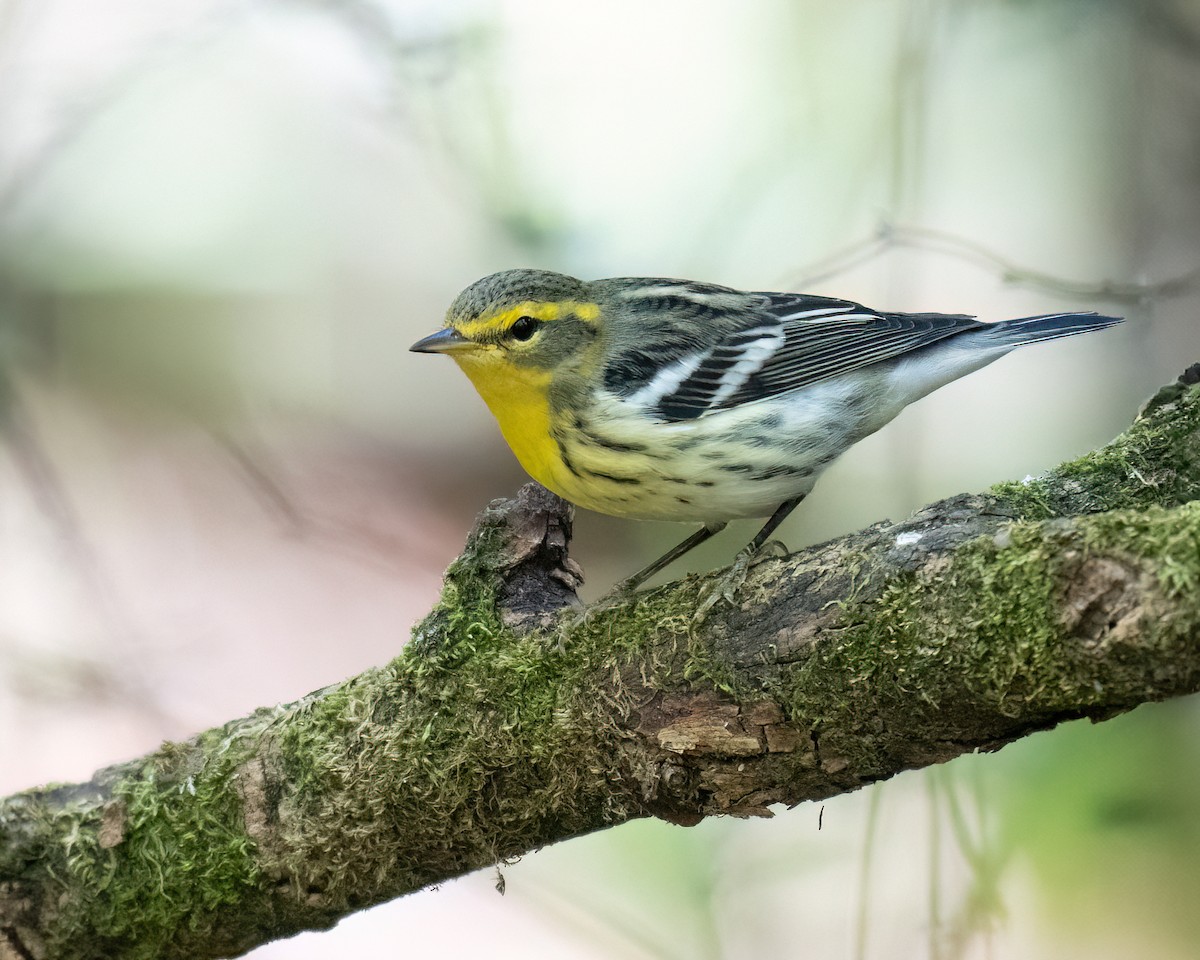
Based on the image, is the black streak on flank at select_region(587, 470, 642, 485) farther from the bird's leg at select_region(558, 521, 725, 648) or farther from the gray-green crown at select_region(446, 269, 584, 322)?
the gray-green crown at select_region(446, 269, 584, 322)

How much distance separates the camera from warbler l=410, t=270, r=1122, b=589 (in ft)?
9.71

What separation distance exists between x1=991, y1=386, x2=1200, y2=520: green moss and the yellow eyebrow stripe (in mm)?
1356

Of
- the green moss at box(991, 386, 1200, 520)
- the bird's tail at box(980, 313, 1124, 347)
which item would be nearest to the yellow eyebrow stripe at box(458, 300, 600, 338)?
the bird's tail at box(980, 313, 1124, 347)

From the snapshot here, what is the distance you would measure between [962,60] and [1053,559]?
12.2 ft

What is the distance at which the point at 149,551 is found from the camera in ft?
A: 16.5

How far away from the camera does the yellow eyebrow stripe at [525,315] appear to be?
319 cm

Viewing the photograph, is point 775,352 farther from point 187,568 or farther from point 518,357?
point 187,568

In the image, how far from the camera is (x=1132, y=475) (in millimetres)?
2551

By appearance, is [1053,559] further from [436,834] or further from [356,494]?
[356,494]

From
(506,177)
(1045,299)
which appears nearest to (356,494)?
(506,177)

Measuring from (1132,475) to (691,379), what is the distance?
3.77 feet

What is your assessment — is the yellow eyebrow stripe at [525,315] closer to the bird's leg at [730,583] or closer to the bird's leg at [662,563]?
the bird's leg at [662,563]

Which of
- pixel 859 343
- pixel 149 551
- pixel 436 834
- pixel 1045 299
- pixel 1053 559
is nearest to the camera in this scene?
pixel 1053 559

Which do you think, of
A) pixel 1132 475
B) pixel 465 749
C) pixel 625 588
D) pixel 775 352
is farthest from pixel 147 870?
pixel 1132 475
